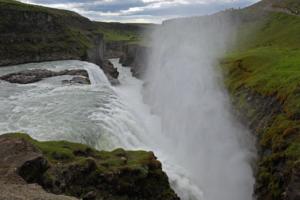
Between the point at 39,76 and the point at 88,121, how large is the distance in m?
26.8

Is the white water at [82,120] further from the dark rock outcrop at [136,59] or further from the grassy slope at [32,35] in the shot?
the dark rock outcrop at [136,59]

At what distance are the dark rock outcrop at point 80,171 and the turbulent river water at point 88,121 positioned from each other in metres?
3.99

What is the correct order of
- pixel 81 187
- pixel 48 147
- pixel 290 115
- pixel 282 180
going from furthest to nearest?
pixel 290 115, pixel 282 180, pixel 48 147, pixel 81 187

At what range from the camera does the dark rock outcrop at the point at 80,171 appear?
15.3 metres

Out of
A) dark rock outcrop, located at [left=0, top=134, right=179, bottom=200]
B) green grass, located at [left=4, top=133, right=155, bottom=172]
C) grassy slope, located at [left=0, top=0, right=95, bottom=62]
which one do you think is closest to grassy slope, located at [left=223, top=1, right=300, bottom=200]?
dark rock outcrop, located at [left=0, top=134, right=179, bottom=200]

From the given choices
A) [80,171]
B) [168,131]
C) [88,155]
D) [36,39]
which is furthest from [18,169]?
[36,39]

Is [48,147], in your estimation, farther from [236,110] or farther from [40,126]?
[236,110]

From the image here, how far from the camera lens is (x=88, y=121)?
95.9 feet

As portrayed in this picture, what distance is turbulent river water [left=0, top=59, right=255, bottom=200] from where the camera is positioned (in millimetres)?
26078

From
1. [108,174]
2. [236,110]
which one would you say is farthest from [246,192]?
[108,174]

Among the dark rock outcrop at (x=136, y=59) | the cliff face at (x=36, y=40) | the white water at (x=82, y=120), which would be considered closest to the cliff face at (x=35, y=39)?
the cliff face at (x=36, y=40)

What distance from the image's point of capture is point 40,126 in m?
28.2

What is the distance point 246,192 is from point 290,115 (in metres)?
5.25

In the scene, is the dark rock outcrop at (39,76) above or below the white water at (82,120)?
below
